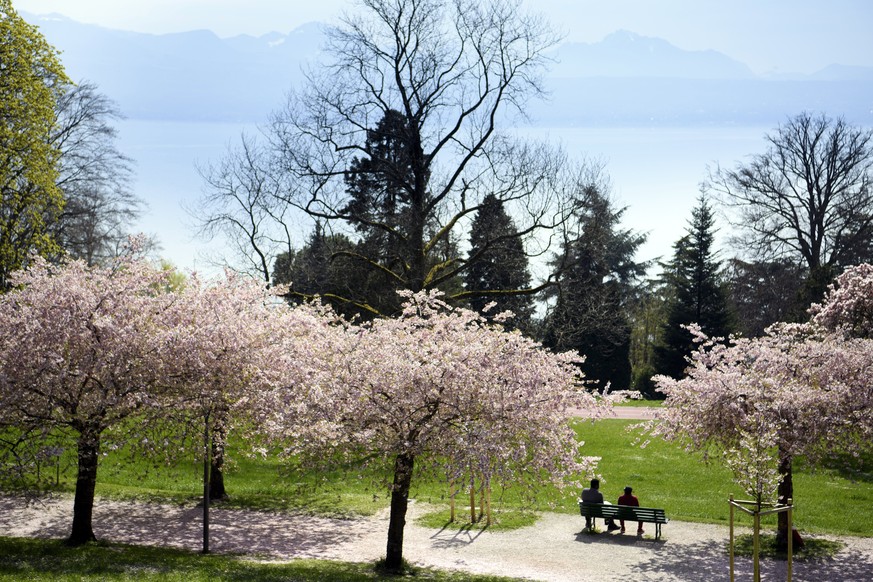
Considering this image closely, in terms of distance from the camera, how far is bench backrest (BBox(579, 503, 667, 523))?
1955 cm

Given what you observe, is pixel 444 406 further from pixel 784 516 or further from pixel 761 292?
pixel 761 292

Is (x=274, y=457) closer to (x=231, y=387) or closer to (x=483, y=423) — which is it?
(x=231, y=387)

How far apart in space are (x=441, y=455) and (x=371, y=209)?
16212 mm

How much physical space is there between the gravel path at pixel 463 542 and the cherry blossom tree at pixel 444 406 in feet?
7.52

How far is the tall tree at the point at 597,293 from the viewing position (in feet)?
94.9

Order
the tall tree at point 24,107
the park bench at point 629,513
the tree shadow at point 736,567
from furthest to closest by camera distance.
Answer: the tall tree at point 24,107
the park bench at point 629,513
the tree shadow at point 736,567

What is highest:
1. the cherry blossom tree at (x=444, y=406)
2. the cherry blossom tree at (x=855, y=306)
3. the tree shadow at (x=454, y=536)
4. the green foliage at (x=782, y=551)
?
the cherry blossom tree at (x=855, y=306)

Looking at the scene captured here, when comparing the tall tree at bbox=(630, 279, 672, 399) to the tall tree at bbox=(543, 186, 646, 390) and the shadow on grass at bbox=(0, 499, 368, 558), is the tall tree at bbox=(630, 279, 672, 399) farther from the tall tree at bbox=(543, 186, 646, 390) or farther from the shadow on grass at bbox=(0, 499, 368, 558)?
the shadow on grass at bbox=(0, 499, 368, 558)

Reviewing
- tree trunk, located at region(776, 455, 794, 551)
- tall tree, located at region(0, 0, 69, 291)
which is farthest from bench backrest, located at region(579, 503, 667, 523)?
tall tree, located at region(0, 0, 69, 291)

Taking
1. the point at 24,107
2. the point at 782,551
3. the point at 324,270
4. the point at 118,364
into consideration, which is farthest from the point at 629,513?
the point at 24,107

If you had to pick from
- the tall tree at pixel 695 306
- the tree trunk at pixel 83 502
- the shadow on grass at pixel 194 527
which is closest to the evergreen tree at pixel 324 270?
the shadow on grass at pixel 194 527

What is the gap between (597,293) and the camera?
33.0 m

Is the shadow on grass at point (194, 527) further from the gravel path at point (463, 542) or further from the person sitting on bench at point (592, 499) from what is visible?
the person sitting on bench at point (592, 499)

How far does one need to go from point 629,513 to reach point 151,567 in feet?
34.0
